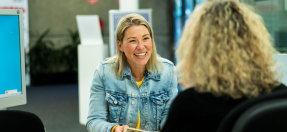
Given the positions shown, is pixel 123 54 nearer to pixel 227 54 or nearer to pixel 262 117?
pixel 227 54

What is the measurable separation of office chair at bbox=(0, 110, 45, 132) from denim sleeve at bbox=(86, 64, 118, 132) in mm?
512

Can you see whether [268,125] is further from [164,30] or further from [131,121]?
[164,30]

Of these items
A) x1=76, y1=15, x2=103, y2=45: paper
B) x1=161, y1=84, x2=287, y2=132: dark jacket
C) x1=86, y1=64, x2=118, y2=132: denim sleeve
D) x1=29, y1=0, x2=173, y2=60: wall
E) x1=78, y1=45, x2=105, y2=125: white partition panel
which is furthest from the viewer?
x1=29, y1=0, x2=173, y2=60: wall

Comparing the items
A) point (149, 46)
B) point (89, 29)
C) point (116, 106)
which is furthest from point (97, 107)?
point (89, 29)

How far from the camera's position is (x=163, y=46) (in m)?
8.70

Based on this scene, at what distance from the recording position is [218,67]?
2.89 ft

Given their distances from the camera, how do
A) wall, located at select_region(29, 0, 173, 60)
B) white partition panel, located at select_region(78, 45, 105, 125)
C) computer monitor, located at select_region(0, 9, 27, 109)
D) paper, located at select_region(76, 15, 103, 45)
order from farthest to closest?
wall, located at select_region(29, 0, 173, 60) < paper, located at select_region(76, 15, 103, 45) < white partition panel, located at select_region(78, 45, 105, 125) < computer monitor, located at select_region(0, 9, 27, 109)

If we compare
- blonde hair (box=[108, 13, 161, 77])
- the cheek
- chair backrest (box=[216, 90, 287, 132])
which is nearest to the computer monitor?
blonde hair (box=[108, 13, 161, 77])

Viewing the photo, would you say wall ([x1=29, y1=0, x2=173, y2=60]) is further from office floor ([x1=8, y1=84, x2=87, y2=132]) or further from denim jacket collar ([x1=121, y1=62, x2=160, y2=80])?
denim jacket collar ([x1=121, y1=62, x2=160, y2=80])

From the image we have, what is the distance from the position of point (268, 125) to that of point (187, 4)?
678 cm

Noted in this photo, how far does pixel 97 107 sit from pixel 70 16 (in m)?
7.14

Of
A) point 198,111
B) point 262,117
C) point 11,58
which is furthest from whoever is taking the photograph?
point 11,58

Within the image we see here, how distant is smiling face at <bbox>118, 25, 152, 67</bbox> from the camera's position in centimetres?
164

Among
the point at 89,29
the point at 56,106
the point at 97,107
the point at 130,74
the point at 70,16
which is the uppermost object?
the point at 70,16
